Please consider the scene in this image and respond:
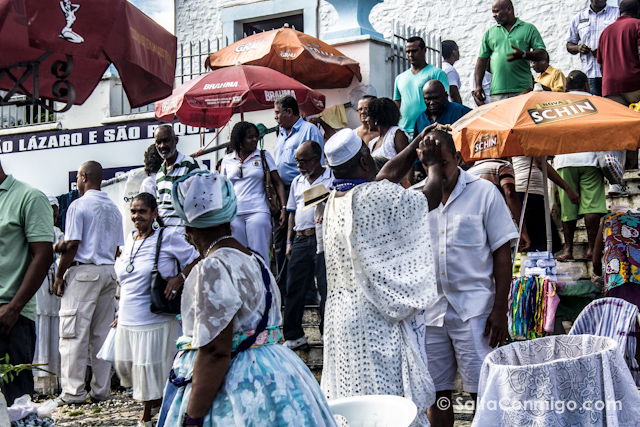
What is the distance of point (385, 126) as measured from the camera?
8.88 m

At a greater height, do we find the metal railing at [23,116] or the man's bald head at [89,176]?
the metal railing at [23,116]

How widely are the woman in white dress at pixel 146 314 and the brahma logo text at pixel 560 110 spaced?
3126 millimetres

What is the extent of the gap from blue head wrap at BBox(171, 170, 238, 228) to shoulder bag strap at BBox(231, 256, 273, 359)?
0.26 m

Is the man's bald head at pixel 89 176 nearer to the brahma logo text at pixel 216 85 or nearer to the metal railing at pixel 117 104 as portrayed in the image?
the brahma logo text at pixel 216 85

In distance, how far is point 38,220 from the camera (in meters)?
5.59

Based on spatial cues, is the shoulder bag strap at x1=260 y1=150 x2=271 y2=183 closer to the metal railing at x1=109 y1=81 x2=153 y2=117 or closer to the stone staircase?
the stone staircase

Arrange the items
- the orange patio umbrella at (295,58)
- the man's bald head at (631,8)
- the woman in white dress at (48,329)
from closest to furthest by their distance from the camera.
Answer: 1. the woman in white dress at (48,329)
2. the man's bald head at (631,8)
3. the orange patio umbrella at (295,58)

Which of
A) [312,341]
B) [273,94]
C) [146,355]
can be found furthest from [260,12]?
[146,355]

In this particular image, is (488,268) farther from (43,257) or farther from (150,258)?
(150,258)

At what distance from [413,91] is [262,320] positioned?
778 cm

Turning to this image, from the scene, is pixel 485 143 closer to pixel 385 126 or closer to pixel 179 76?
pixel 385 126

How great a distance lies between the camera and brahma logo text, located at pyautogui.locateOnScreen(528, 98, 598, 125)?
793cm

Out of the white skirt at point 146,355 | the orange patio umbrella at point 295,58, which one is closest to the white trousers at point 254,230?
the white skirt at point 146,355

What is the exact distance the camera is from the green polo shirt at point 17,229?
552 centimetres
